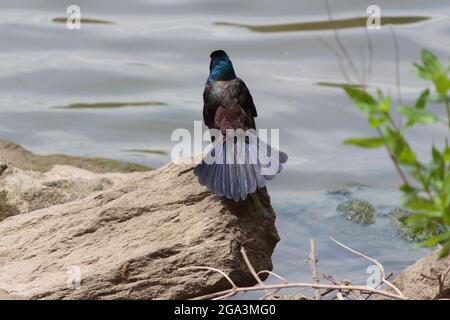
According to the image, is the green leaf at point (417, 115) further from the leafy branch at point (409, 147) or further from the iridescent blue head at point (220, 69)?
the iridescent blue head at point (220, 69)

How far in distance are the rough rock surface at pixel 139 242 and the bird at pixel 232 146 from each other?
118 millimetres

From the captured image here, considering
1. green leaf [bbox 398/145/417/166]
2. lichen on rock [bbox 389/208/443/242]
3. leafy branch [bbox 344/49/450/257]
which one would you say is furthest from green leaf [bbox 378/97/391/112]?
lichen on rock [bbox 389/208/443/242]

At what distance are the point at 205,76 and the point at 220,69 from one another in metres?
3.95

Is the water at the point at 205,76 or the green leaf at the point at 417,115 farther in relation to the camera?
the water at the point at 205,76

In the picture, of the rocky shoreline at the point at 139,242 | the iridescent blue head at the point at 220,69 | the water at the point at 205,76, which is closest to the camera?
the rocky shoreline at the point at 139,242

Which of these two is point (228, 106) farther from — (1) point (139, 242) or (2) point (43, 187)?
(2) point (43, 187)

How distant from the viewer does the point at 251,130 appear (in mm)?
5023

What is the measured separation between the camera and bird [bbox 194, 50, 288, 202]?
14.9 feet

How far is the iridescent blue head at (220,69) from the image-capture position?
533cm

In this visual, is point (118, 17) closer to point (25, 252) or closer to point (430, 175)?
point (25, 252)

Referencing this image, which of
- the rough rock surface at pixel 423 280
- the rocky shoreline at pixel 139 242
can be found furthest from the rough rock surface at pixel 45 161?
the rough rock surface at pixel 423 280

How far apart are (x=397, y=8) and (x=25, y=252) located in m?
6.44

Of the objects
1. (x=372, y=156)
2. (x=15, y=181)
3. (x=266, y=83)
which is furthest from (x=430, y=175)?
(x=266, y=83)
